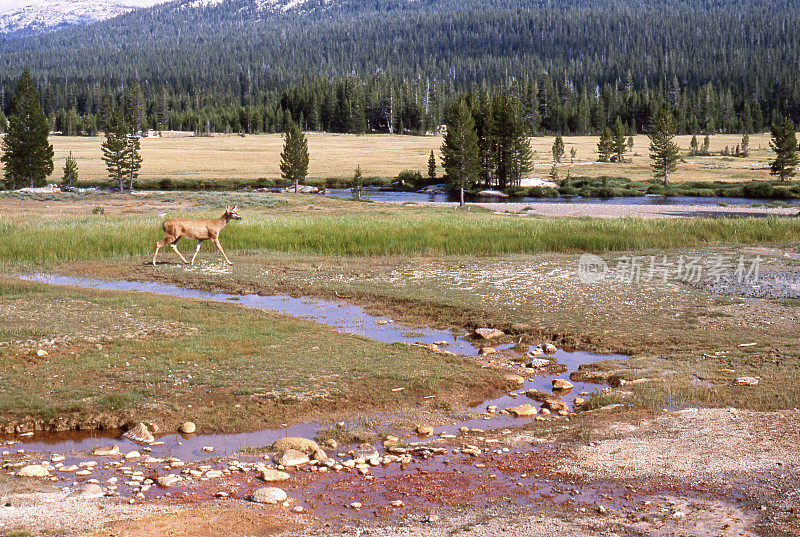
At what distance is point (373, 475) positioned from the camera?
9438 mm

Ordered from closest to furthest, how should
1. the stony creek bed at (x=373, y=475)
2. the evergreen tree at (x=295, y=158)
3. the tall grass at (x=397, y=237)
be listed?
the stony creek bed at (x=373, y=475), the tall grass at (x=397, y=237), the evergreen tree at (x=295, y=158)

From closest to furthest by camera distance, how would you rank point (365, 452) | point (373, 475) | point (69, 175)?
point (373, 475), point (365, 452), point (69, 175)

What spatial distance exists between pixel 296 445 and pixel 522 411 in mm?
3686

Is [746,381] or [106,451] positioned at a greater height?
[746,381]

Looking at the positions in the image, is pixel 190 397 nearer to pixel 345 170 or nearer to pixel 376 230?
pixel 376 230

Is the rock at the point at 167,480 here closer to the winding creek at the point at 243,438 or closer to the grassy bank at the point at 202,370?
the winding creek at the point at 243,438


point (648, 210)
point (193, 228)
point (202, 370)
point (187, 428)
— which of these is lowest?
point (187, 428)

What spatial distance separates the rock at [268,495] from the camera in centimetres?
845

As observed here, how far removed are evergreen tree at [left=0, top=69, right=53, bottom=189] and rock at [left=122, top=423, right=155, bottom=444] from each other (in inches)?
2635

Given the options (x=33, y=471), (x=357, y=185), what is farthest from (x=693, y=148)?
(x=33, y=471)

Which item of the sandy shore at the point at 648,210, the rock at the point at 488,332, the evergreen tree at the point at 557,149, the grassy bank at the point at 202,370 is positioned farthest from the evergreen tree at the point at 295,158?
the rock at the point at 488,332

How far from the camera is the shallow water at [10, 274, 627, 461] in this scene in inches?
414

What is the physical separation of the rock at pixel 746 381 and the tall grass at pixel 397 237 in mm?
17656

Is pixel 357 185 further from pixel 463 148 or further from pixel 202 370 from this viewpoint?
pixel 202 370
